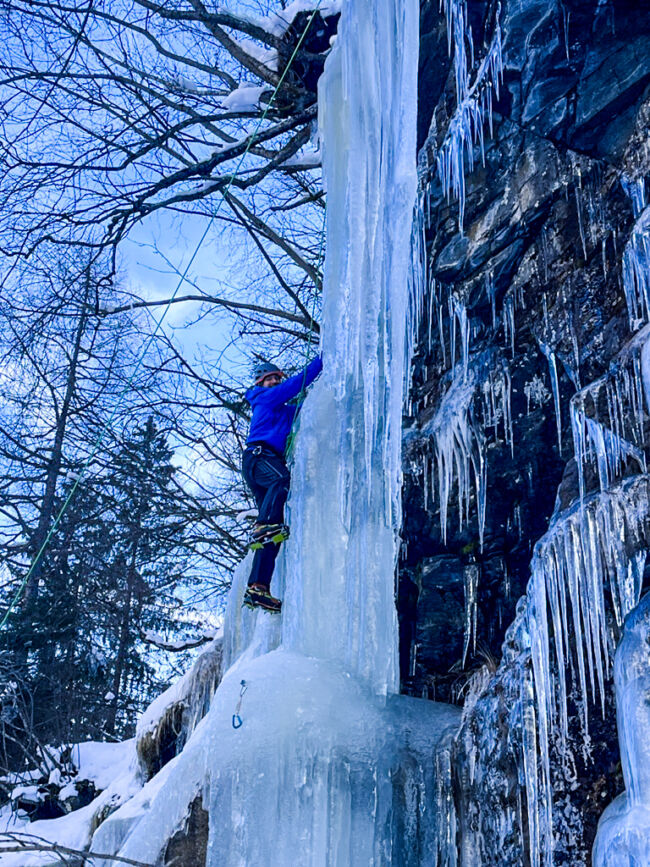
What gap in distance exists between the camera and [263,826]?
3195mm

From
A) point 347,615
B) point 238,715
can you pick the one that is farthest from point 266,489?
point 238,715

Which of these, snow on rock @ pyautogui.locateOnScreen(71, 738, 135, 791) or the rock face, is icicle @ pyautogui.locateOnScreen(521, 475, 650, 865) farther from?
snow on rock @ pyautogui.locateOnScreen(71, 738, 135, 791)

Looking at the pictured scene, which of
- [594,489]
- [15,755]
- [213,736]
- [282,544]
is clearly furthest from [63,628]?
[594,489]

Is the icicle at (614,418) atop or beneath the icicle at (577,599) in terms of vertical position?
atop

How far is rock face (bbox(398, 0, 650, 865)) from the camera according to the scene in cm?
365

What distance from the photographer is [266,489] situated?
450 centimetres

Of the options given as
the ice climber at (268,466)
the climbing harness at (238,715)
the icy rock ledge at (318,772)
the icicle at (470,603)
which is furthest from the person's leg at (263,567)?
the icicle at (470,603)

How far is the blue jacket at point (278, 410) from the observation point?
453 centimetres

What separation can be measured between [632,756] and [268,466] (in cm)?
248

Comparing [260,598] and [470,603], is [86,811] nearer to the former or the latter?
[260,598]

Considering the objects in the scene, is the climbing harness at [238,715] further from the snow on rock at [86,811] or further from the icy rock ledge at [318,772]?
the snow on rock at [86,811]

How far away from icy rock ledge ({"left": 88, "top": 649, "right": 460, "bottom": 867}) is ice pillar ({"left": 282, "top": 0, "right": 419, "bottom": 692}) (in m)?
0.17

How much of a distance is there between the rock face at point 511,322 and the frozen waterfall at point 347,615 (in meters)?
0.34

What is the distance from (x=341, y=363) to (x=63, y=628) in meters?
6.60
